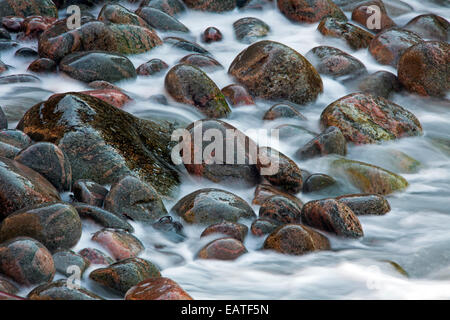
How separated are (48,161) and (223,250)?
150 cm

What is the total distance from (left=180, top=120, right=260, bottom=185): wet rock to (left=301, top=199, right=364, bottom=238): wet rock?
33.4 inches

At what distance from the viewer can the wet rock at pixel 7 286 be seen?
294 centimetres

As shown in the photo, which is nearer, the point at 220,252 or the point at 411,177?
the point at 220,252

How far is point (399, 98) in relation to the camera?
7293mm

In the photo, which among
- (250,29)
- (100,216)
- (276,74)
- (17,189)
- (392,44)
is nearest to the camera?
(17,189)

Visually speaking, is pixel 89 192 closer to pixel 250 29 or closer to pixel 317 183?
pixel 317 183

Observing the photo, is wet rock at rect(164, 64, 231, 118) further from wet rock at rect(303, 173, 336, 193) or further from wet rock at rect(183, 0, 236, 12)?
wet rock at rect(183, 0, 236, 12)

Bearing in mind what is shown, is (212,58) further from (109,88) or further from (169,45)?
(109,88)

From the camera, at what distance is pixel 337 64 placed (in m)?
7.64

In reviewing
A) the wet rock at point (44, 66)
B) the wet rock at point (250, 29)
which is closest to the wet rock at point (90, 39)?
the wet rock at point (44, 66)

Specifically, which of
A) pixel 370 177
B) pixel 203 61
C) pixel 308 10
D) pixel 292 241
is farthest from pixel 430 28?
pixel 292 241

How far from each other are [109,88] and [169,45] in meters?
1.95

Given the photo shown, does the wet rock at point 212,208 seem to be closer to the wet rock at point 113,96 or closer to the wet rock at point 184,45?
the wet rock at point 113,96
